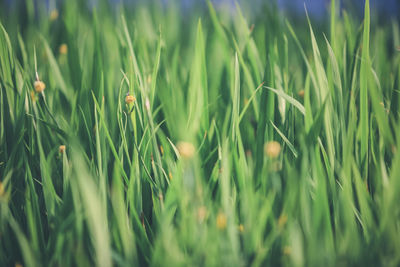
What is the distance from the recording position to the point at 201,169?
57 cm

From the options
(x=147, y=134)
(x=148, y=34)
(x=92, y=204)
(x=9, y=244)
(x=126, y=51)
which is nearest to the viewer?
(x=92, y=204)

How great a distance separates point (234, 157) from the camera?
550 millimetres

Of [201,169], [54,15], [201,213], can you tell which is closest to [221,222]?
[201,213]

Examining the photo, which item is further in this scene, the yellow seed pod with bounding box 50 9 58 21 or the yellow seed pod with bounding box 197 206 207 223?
the yellow seed pod with bounding box 50 9 58 21

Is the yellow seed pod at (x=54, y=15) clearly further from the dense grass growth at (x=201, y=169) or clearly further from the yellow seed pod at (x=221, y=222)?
the yellow seed pod at (x=221, y=222)

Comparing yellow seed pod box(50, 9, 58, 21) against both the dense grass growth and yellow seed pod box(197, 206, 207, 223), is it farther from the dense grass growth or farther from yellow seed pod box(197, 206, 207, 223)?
yellow seed pod box(197, 206, 207, 223)

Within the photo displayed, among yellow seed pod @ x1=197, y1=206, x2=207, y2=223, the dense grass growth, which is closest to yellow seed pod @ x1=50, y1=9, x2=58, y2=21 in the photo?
the dense grass growth

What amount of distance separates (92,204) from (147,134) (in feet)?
0.77

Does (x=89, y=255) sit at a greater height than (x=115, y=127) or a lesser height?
lesser

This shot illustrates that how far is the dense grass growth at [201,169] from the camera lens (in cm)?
45

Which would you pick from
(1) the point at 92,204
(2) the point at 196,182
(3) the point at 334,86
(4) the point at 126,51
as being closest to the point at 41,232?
(1) the point at 92,204

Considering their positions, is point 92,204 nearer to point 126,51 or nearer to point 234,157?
point 234,157

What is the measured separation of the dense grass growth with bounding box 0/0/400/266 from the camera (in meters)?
0.45

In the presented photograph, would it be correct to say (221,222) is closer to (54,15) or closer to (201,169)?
(201,169)
